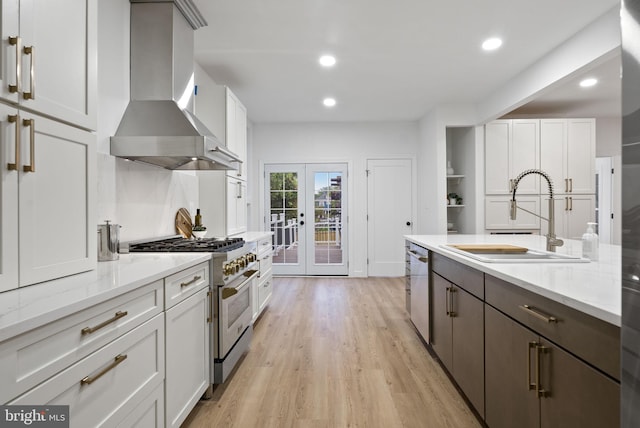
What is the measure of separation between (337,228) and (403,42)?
11.0 feet

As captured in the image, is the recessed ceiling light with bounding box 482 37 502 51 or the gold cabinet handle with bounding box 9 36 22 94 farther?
the recessed ceiling light with bounding box 482 37 502 51

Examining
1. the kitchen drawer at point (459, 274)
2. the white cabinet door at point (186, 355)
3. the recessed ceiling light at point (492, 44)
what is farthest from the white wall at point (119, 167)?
the recessed ceiling light at point (492, 44)

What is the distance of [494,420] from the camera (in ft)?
4.98

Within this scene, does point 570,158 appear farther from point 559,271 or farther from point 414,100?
point 559,271

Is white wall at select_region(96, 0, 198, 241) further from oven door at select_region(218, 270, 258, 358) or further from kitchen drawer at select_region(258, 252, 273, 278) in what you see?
kitchen drawer at select_region(258, 252, 273, 278)

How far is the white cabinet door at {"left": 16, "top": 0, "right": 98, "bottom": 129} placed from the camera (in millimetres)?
1123

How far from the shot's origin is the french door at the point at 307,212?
5.77m

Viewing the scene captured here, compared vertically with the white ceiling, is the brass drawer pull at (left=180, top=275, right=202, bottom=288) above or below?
below

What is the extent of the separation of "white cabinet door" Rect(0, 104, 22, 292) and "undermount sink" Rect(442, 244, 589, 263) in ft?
6.30

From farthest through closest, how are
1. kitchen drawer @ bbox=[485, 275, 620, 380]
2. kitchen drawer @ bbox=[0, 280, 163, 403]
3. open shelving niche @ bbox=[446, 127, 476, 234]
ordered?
open shelving niche @ bbox=[446, 127, 476, 234], kitchen drawer @ bbox=[485, 275, 620, 380], kitchen drawer @ bbox=[0, 280, 163, 403]

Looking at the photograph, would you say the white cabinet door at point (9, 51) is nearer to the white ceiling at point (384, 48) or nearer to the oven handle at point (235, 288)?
the oven handle at point (235, 288)

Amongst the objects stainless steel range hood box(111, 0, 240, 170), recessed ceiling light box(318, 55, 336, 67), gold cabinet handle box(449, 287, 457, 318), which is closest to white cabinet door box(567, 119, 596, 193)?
recessed ceiling light box(318, 55, 336, 67)

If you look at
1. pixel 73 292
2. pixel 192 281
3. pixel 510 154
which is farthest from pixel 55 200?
pixel 510 154

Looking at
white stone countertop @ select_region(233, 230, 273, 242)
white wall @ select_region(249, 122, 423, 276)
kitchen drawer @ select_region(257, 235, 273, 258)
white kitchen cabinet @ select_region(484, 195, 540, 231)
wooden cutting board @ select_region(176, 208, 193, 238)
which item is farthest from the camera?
white wall @ select_region(249, 122, 423, 276)
